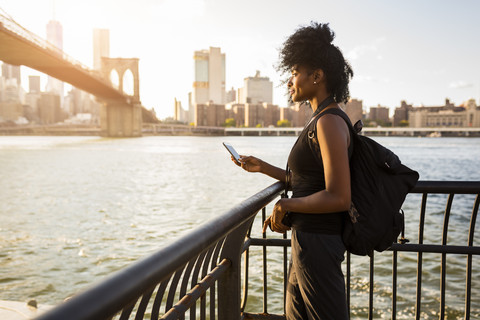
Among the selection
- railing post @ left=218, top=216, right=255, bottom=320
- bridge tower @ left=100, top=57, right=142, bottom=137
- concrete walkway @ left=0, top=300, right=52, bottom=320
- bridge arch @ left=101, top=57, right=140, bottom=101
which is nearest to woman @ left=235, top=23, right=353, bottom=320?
railing post @ left=218, top=216, right=255, bottom=320

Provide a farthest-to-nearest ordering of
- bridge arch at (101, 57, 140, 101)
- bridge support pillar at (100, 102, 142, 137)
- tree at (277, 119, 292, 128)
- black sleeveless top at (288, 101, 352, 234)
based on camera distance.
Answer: tree at (277, 119, 292, 128) → bridge arch at (101, 57, 140, 101) → bridge support pillar at (100, 102, 142, 137) → black sleeveless top at (288, 101, 352, 234)

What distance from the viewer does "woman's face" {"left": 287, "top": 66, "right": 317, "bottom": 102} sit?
77.0 inches

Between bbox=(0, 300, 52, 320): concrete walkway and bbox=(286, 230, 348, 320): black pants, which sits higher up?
bbox=(286, 230, 348, 320): black pants

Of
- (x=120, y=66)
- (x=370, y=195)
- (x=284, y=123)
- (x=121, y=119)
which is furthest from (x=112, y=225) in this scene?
(x=284, y=123)

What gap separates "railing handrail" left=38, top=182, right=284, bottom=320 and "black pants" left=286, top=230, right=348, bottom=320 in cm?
51

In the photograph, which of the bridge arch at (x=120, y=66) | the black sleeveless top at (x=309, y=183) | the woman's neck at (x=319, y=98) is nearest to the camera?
the black sleeveless top at (x=309, y=183)

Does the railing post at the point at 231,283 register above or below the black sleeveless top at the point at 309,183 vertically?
below

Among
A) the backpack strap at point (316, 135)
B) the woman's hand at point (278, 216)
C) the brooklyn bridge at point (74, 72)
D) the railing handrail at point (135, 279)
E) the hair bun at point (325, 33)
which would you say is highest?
the brooklyn bridge at point (74, 72)

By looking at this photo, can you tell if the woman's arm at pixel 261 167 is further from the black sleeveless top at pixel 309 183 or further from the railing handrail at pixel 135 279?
the railing handrail at pixel 135 279

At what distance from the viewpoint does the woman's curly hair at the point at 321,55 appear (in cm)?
195

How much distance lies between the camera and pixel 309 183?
6.12ft

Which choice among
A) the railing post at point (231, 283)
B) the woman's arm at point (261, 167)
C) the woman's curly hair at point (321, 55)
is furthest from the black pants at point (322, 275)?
the woman's curly hair at point (321, 55)

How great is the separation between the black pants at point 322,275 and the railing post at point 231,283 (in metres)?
0.26

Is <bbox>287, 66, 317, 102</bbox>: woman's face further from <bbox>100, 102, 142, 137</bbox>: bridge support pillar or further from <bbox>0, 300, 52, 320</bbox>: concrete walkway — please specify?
<bbox>100, 102, 142, 137</bbox>: bridge support pillar
